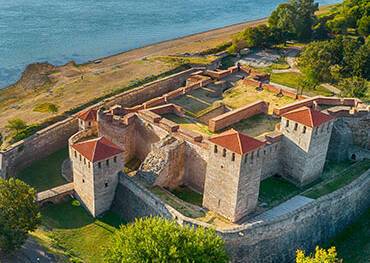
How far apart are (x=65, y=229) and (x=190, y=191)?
8.16 m

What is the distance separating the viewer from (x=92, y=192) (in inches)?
1173

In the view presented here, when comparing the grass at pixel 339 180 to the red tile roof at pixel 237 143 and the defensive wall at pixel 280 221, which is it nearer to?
the defensive wall at pixel 280 221

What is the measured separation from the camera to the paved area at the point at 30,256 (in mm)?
26625

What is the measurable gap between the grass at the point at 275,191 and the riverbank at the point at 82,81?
20122mm

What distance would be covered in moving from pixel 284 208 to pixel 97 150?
37.8ft

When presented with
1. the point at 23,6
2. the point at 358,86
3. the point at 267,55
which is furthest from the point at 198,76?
the point at 23,6

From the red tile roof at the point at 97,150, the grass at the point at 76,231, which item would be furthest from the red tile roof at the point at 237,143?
the grass at the point at 76,231

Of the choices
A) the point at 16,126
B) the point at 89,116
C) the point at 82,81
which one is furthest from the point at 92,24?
the point at 89,116

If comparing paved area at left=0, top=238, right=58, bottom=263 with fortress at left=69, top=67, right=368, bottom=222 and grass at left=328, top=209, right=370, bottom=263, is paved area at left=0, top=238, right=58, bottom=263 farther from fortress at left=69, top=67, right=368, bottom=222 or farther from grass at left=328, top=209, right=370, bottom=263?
grass at left=328, top=209, right=370, bottom=263

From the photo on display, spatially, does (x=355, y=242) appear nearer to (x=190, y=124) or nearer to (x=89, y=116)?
(x=190, y=124)

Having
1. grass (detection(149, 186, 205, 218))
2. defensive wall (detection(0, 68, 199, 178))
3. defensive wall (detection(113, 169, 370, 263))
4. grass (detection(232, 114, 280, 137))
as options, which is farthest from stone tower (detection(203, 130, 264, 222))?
defensive wall (detection(0, 68, 199, 178))

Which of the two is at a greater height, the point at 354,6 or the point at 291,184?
the point at 354,6

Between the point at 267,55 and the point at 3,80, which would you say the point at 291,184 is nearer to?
the point at 267,55

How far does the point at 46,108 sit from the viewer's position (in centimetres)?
4447
